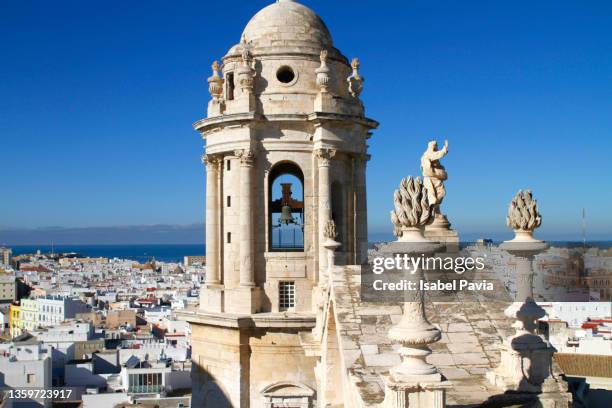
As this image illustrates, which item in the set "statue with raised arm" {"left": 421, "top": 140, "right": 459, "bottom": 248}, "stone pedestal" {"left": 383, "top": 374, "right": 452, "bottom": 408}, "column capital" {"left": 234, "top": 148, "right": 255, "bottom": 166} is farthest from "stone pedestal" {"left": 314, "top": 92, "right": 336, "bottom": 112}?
"stone pedestal" {"left": 383, "top": 374, "right": 452, "bottom": 408}

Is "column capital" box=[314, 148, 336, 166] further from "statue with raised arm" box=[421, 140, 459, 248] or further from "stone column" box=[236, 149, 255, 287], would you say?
"statue with raised arm" box=[421, 140, 459, 248]

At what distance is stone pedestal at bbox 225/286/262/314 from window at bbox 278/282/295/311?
0.56 m

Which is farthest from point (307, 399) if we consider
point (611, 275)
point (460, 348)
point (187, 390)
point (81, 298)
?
point (81, 298)

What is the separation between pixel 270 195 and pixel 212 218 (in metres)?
1.74

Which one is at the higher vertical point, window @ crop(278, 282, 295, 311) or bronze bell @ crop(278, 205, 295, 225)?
bronze bell @ crop(278, 205, 295, 225)

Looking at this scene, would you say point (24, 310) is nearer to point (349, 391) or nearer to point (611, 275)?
point (611, 275)

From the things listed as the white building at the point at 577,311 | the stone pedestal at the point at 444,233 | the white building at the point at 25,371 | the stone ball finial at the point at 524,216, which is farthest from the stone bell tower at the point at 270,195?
the white building at the point at 25,371

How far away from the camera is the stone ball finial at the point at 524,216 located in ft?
35.9

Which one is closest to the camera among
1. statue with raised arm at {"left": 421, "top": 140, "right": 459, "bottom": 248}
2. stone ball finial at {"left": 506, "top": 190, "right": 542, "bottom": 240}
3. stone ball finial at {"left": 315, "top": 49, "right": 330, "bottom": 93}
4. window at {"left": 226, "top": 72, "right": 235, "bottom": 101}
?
stone ball finial at {"left": 506, "top": 190, "right": 542, "bottom": 240}

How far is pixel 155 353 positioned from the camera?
233 ft

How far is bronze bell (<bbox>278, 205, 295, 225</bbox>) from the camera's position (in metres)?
22.3

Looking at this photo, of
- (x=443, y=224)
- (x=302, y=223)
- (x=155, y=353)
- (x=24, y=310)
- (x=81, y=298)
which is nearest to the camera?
(x=443, y=224)

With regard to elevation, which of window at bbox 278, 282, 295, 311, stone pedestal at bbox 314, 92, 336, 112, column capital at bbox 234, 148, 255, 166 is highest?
stone pedestal at bbox 314, 92, 336, 112

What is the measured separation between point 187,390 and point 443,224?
49.2 metres
